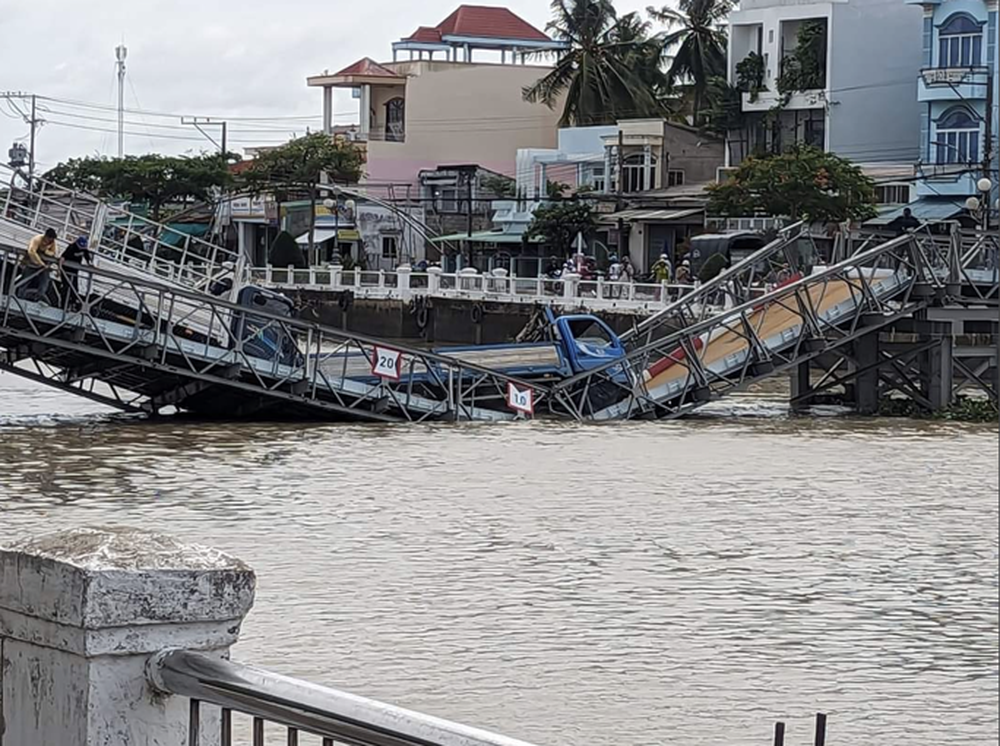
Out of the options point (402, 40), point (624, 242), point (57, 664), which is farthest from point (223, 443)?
point (402, 40)

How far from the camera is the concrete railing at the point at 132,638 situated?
391 centimetres

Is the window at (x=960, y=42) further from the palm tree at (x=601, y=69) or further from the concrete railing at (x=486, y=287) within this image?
the palm tree at (x=601, y=69)

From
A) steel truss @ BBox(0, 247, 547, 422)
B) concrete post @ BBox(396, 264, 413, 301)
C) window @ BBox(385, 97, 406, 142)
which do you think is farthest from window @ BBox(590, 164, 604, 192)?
steel truss @ BBox(0, 247, 547, 422)

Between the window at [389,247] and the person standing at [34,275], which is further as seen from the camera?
the window at [389,247]

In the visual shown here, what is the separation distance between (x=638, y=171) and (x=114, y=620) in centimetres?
6700

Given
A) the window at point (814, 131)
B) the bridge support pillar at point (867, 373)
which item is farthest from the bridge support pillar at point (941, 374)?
the window at point (814, 131)

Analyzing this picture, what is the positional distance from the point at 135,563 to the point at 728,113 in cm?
6562

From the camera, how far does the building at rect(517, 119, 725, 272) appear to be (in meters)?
66.1

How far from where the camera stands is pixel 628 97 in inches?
3088

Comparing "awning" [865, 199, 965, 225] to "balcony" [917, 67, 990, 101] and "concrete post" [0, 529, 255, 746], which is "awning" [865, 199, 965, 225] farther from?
"concrete post" [0, 529, 255, 746]

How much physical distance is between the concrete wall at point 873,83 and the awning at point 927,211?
239 inches

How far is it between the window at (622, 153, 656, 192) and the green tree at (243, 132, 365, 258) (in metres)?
13.7

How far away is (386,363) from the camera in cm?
2672

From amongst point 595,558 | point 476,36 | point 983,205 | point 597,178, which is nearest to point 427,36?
point 476,36
